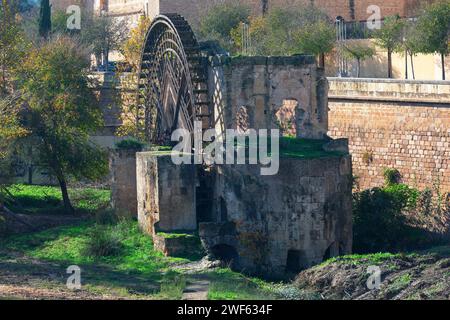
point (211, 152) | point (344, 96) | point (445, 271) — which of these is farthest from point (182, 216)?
point (344, 96)

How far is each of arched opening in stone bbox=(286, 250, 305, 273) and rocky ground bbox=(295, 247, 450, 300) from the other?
28.3 inches

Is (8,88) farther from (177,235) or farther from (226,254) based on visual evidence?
(226,254)

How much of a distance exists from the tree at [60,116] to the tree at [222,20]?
10.2 metres

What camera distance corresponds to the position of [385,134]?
3769 centimetres

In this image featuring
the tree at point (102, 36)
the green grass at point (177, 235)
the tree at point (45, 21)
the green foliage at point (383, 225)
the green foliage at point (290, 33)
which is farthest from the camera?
the tree at point (102, 36)

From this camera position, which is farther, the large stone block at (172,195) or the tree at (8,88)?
the tree at (8,88)

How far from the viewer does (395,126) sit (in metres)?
37.3

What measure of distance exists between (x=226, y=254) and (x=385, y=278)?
4355 mm

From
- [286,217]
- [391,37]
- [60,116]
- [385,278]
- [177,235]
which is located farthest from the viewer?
[391,37]

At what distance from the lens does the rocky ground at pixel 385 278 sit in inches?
1024

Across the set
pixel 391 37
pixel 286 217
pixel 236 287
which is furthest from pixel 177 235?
pixel 391 37

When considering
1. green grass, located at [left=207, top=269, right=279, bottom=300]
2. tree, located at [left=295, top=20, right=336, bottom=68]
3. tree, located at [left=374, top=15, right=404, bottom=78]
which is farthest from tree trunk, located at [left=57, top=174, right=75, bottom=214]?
tree, located at [left=374, top=15, right=404, bottom=78]

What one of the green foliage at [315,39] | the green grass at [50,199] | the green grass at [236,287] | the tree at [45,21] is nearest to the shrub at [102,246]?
the green grass at [236,287]

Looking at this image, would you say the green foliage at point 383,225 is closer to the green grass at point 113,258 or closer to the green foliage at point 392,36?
the green grass at point 113,258
